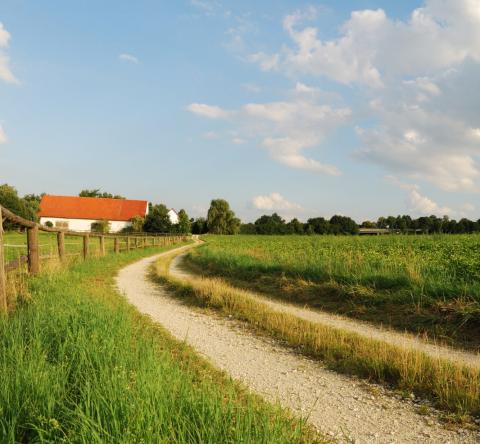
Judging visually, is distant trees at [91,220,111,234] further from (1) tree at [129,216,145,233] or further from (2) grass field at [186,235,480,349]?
(2) grass field at [186,235,480,349]

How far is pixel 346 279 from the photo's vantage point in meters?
11.6

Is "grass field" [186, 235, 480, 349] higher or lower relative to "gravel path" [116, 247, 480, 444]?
higher

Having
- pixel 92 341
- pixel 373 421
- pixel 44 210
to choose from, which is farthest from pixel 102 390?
pixel 44 210

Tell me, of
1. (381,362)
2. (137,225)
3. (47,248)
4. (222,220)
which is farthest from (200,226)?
(381,362)

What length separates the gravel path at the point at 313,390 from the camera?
152 inches

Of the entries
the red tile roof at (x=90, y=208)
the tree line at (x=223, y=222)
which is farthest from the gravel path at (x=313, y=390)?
the red tile roof at (x=90, y=208)

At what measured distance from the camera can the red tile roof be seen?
89.7 metres

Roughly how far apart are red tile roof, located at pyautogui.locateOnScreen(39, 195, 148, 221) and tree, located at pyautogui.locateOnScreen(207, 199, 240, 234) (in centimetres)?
1578

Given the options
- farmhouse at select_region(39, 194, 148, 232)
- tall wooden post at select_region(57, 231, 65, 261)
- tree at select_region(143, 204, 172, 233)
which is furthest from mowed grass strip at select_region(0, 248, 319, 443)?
farmhouse at select_region(39, 194, 148, 232)

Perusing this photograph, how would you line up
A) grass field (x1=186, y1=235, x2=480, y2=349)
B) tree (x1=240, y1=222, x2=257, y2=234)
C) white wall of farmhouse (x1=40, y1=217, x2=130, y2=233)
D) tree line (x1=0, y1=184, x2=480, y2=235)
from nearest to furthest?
grass field (x1=186, y1=235, x2=480, y2=349) < tree line (x1=0, y1=184, x2=480, y2=235) < white wall of farmhouse (x1=40, y1=217, x2=130, y2=233) < tree (x1=240, y1=222, x2=257, y2=234)

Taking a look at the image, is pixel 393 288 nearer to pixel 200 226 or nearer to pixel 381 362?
pixel 381 362

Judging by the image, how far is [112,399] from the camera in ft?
9.85

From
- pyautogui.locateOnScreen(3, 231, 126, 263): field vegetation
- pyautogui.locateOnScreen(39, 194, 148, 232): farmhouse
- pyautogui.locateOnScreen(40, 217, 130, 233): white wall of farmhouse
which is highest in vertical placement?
pyautogui.locateOnScreen(39, 194, 148, 232): farmhouse

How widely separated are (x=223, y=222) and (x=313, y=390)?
92.9m
